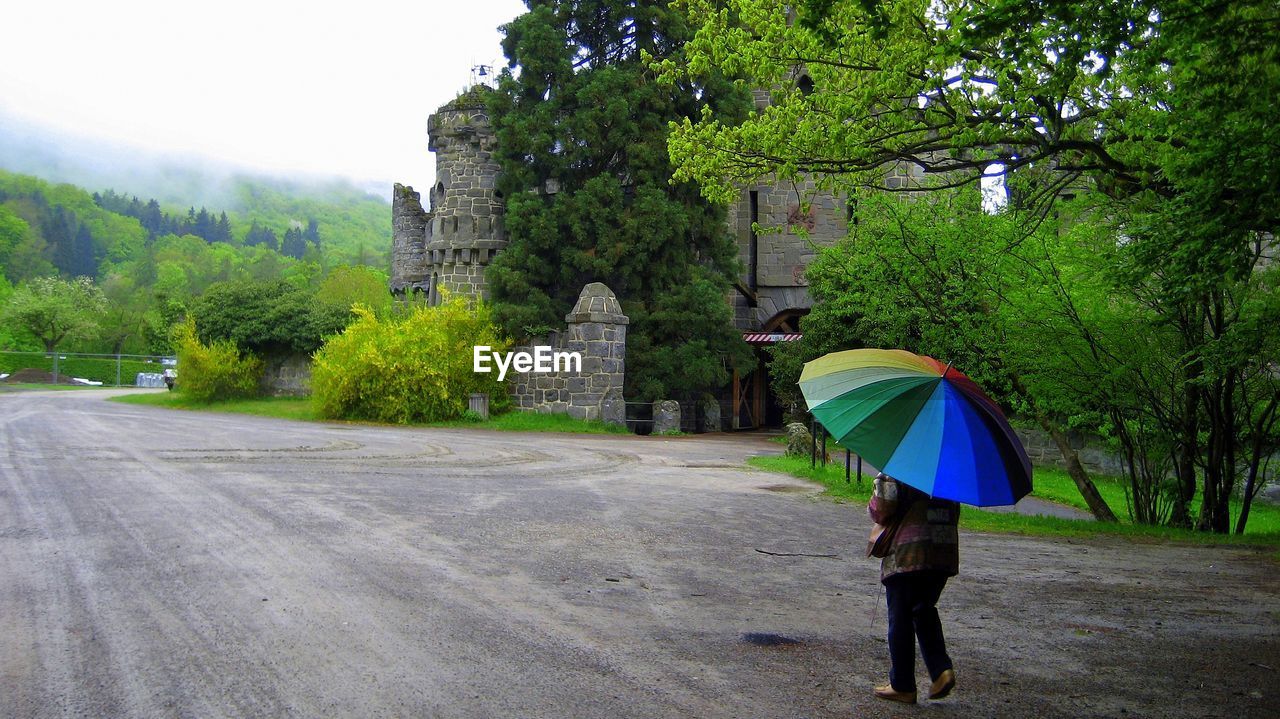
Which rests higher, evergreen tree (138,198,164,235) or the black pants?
evergreen tree (138,198,164,235)

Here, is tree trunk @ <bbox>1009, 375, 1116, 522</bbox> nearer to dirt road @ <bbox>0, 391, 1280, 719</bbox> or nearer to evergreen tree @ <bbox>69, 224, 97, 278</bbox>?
dirt road @ <bbox>0, 391, 1280, 719</bbox>

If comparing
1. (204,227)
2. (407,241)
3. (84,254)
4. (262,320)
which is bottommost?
(262,320)

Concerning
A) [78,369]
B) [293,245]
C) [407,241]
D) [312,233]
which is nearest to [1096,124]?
[407,241]

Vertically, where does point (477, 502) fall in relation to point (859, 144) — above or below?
below

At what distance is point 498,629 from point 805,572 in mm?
3109

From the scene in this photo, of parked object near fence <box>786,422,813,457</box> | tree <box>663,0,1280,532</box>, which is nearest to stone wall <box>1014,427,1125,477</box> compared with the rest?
parked object near fence <box>786,422,813,457</box>

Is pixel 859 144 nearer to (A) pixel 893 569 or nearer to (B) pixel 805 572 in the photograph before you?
(B) pixel 805 572

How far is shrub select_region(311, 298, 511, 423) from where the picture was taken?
1006 inches

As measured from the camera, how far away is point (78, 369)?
5600cm

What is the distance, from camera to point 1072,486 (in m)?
19.2

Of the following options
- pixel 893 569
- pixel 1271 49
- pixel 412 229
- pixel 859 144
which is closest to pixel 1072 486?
pixel 859 144

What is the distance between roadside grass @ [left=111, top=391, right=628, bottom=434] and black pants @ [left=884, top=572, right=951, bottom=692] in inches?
814

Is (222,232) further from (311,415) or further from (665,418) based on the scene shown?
(665,418)

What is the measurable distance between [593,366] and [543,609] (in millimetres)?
19790
